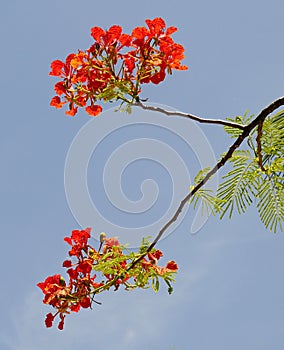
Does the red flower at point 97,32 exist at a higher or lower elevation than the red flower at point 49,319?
higher

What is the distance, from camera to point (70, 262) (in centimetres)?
262

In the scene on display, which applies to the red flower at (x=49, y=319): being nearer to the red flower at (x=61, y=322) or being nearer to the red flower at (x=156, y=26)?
the red flower at (x=61, y=322)

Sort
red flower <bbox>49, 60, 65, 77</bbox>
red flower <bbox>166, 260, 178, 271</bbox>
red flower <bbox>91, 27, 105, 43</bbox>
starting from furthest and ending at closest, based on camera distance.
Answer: red flower <bbox>166, 260, 178, 271</bbox> < red flower <bbox>49, 60, 65, 77</bbox> < red flower <bbox>91, 27, 105, 43</bbox>

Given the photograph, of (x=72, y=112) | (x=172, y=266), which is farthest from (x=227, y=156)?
(x=72, y=112)

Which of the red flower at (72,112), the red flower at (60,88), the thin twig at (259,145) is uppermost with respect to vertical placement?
the red flower at (60,88)

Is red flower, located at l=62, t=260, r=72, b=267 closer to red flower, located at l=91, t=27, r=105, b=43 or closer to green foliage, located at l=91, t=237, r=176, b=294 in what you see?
green foliage, located at l=91, t=237, r=176, b=294

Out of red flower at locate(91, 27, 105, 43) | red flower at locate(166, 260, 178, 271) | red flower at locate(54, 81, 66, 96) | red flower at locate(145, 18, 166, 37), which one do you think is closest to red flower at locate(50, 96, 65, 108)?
red flower at locate(54, 81, 66, 96)

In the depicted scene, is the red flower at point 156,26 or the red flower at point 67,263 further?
the red flower at point 67,263

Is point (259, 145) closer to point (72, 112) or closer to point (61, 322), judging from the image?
point (72, 112)

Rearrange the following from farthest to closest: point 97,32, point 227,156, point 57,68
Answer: point 227,156 < point 57,68 < point 97,32

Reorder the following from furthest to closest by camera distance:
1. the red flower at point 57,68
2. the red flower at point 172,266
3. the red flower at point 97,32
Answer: the red flower at point 172,266, the red flower at point 57,68, the red flower at point 97,32

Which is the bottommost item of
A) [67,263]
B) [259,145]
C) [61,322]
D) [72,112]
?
[61,322]

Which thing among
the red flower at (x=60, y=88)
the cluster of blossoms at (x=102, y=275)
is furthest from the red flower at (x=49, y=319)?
the red flower at (x=60, y=88)

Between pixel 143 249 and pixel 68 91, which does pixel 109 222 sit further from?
pixel 68 91
